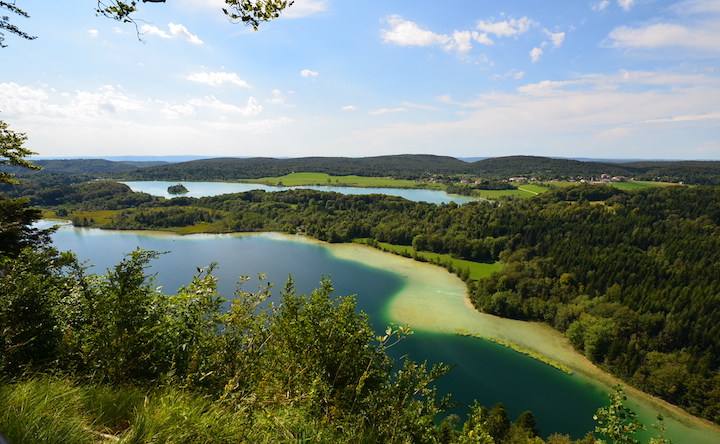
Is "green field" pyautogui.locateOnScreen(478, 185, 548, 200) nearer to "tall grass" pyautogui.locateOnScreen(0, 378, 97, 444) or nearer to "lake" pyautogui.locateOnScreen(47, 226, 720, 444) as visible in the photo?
"lake" pyautogui.locateOnScreen(47, 226, 720, 444)

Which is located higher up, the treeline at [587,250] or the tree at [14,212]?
the tree at [14,212]

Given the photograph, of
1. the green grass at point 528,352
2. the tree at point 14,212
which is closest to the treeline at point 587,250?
the green grass at point 528,352

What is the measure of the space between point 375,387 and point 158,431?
4175 millimetres

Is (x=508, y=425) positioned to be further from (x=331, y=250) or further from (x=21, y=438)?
(x=331, y=250)

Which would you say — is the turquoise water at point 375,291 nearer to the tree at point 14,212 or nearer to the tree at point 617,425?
the tree at point 14,212

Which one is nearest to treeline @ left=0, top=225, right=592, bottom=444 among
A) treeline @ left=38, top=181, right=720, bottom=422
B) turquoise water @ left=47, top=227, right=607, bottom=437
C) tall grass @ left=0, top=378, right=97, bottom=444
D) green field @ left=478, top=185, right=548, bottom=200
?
tall grass @ left=0, top=378, right=97, bottom=444

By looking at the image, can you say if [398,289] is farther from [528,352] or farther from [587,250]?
[587,250]

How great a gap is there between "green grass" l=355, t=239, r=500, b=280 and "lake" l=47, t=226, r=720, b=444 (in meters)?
3.31

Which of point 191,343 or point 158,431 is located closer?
point 158,431

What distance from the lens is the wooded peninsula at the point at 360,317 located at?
17.5ft

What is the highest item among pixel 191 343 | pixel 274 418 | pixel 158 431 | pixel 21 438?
pixel 21 438

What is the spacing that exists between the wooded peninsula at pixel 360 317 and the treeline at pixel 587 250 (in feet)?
0.88

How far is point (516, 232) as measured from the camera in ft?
255

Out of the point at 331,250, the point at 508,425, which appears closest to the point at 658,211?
the point at 331,250
